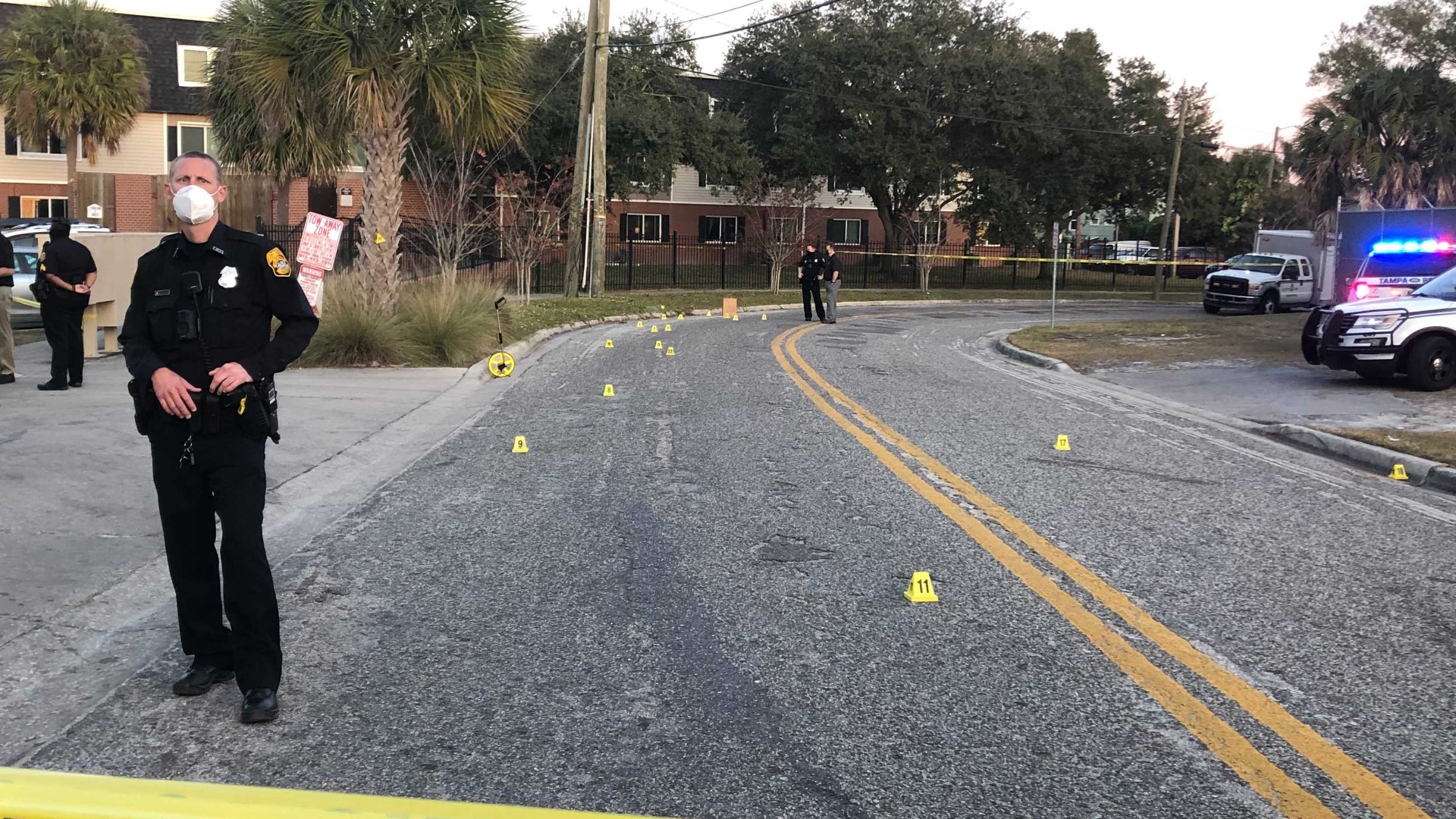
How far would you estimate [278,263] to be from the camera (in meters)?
4.36

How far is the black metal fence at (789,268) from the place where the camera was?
112 feet

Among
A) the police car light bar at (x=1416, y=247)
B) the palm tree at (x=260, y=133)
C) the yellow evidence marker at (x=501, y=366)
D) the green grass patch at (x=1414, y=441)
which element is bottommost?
the green grass patch at (x=1414, y=441)

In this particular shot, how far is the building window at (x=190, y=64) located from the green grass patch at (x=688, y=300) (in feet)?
60.3

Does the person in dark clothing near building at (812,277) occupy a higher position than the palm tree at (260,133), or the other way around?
the palm tree at (260,133)

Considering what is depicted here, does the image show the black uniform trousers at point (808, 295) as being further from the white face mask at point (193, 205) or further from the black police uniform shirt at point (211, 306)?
the white face mask at point (193, 205)

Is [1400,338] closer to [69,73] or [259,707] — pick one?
[259,707]

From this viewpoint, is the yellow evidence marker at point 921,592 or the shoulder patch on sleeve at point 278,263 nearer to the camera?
the shoulder patch on sleeve at point 278,263

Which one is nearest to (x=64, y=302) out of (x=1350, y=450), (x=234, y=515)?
(x=234, y=515)

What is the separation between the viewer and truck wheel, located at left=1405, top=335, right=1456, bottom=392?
14.2 meters

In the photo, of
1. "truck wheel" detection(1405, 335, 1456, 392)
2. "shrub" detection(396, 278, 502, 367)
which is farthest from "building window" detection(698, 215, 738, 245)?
"truck wheel" detection(1405, 335, 1456, 392)

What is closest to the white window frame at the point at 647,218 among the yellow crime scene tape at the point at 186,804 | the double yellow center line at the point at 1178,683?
the double yellow center line at the point at 1178,683

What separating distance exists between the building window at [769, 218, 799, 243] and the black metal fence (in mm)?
1164

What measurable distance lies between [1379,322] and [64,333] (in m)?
14.3

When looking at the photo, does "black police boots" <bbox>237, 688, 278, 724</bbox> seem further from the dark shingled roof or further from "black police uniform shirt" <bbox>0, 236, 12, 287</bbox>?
the dark shingled roof
